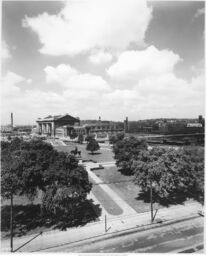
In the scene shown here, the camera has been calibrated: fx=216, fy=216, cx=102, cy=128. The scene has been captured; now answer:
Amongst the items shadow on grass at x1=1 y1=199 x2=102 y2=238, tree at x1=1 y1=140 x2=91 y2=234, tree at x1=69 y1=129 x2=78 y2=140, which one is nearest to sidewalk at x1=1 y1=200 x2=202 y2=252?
shadow on grass at x1=1 y1=199 x2=102 y2=238

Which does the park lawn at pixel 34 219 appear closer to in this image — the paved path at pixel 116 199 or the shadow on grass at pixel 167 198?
the paved path at pixel 116 199

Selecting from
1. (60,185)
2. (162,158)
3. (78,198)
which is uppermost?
(162,158)

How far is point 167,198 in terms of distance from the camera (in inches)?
1164

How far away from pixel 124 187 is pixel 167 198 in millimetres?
7997

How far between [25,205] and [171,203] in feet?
62.8

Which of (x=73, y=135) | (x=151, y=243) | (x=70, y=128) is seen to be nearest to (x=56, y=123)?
(x=70, y=128)

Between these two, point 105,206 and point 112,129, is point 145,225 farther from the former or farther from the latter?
point 112,129

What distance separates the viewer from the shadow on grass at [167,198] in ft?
93.6

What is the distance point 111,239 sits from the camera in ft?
68.3

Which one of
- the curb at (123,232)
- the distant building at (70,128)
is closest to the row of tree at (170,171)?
the curb at (123,232)

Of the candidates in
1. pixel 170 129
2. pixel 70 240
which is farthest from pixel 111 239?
pixel 170 129

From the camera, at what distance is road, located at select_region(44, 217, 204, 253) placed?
19203 mm

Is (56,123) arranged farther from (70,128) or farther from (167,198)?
(167,198)

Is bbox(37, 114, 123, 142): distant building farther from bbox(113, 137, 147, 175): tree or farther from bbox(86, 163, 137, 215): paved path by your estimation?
bbox(86, 163, 137, 215): paved path
